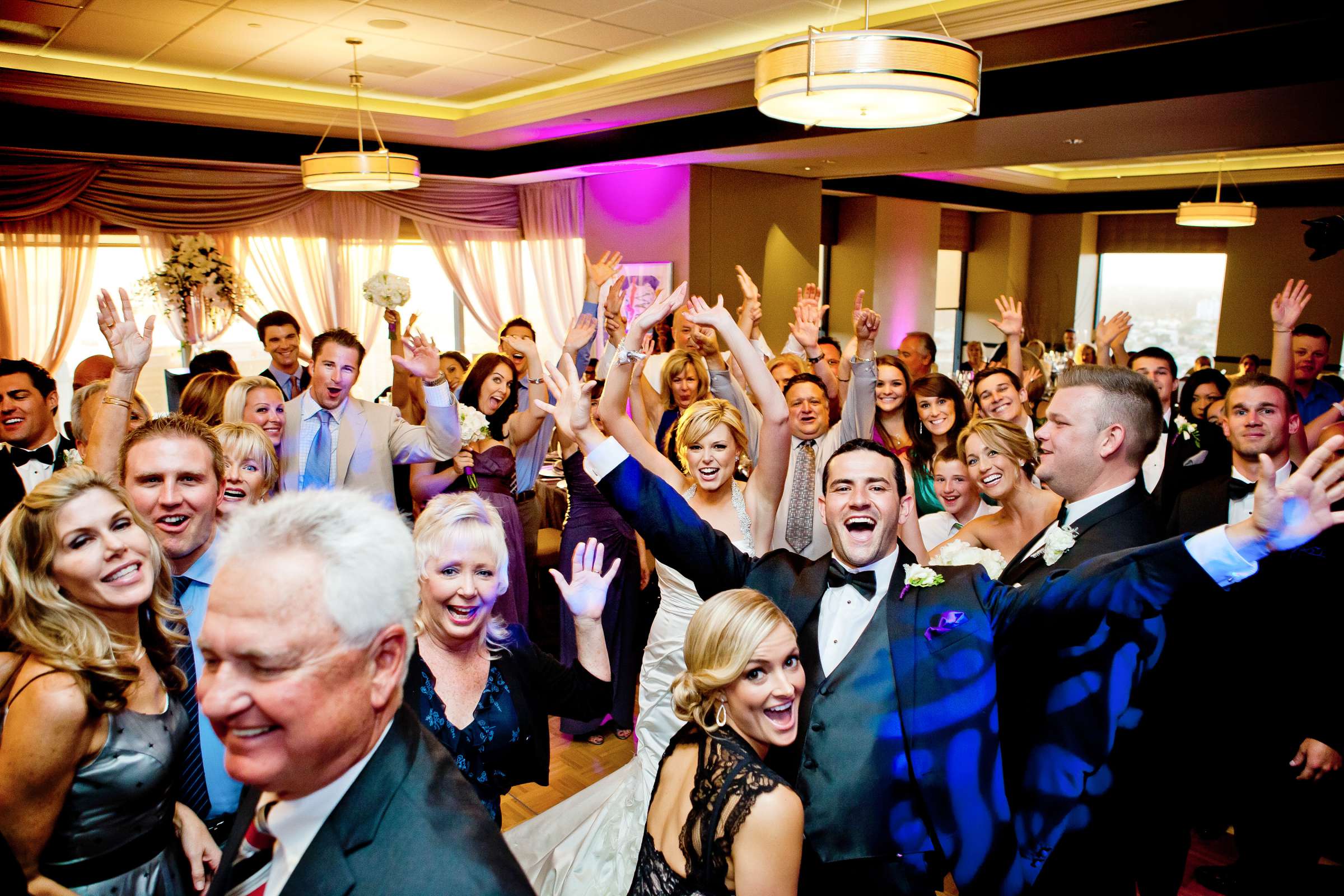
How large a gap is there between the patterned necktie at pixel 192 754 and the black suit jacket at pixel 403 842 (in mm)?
1000

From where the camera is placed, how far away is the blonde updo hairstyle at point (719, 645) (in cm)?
172

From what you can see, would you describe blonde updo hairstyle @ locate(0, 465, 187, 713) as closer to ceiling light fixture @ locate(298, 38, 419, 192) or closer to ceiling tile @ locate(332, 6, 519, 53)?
ceiling tile @ locate(332, 6, 519, 53)

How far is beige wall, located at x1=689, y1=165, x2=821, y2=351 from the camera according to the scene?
8.00 meters

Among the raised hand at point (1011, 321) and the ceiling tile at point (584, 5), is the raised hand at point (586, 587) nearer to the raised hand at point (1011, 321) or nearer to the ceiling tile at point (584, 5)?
the raised hand at point (1011, 321)

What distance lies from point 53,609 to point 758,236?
7.55 meters

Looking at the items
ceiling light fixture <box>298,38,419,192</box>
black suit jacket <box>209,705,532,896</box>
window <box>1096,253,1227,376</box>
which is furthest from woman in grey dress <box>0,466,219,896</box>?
window <box>1096,253,1227,376</box>

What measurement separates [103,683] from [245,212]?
7.33 metres

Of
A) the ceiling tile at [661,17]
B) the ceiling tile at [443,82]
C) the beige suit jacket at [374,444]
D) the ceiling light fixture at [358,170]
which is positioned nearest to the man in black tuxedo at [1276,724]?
the beige suit jacket at [374,444]

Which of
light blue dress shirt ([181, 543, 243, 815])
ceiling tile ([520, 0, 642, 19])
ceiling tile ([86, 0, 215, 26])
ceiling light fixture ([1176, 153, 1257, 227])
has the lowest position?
light blue dress shirt ([181, 543, 243, 815])

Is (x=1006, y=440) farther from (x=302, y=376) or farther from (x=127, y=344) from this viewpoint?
(x=302, y=376)

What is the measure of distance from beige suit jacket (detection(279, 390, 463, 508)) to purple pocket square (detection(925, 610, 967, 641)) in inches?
97.8

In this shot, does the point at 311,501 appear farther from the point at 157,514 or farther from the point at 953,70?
the point at 953,70

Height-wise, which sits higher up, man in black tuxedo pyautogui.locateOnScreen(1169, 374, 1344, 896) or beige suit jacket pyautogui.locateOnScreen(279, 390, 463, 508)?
beige suit jacket pyautogui.locateOnScreen(279, 390, 463, 508)

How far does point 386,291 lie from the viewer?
5.68m
